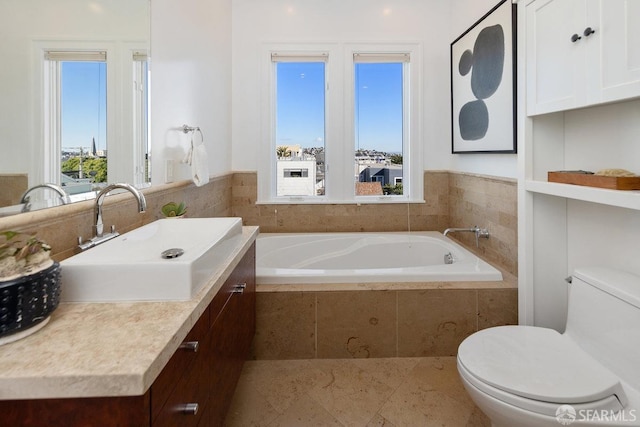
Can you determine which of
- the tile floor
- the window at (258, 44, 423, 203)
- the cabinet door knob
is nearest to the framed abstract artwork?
the window at (258, 44, 423, 203)

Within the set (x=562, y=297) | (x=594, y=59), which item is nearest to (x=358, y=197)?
(x=562, y=297)

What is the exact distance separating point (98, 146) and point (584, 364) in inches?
81.5

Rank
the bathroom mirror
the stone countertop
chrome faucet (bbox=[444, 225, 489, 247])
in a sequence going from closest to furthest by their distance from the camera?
the stone countertop, the bathroom mirror, chrome faucet (bbox=[444, 225, 489, 247])

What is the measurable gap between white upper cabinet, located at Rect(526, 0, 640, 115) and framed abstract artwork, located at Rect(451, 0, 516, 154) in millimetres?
517

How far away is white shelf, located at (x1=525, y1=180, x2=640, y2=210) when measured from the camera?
128 cm

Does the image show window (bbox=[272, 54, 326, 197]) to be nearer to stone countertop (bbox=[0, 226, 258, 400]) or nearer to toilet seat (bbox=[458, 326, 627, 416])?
toilet seat (bbox=[458, 326, 627, 416])

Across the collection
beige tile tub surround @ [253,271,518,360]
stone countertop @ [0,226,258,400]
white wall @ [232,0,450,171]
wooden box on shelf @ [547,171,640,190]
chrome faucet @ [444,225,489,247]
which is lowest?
beige tile tub surround @ [253,271,518,360]

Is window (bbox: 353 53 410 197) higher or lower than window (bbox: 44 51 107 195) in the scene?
higher

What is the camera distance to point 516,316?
6.97 ft

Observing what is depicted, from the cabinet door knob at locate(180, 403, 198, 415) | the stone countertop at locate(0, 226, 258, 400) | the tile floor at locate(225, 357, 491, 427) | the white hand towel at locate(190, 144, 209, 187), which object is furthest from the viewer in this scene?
the white hand towel at locate(190, 144, 209, 187)

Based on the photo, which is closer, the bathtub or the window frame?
the window frame

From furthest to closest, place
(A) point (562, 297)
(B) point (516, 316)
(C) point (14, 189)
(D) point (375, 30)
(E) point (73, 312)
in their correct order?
(D) point (375, 30), (B) point (516, 316), (A) point (562, 297), (C) point (14, 189), (E) point (73, 312)

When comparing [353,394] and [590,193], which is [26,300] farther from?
[590,193]

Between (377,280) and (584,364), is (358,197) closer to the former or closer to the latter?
(377,280)
